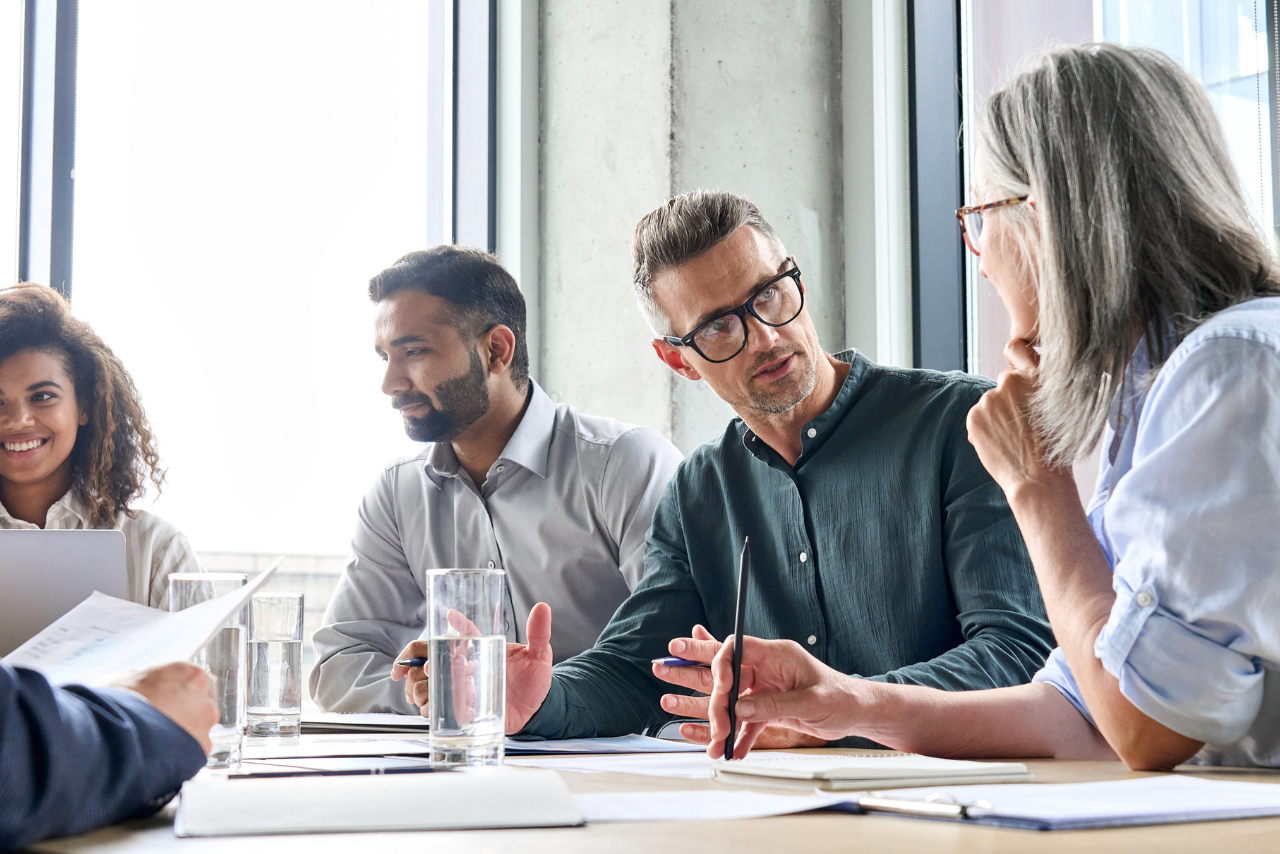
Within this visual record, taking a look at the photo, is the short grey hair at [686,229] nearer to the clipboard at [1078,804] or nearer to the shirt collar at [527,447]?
the shirt collar at [527,447]

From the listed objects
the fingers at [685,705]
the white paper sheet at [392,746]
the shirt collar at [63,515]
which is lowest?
the white paper sheet at [392,746]

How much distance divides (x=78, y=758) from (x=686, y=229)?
1.48 meters

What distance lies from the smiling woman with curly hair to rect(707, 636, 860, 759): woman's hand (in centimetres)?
144

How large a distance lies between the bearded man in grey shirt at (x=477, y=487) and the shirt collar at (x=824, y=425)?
0.42 meters

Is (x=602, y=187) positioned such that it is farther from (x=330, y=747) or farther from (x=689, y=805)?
(x=689, y=805)

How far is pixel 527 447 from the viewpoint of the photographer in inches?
97.8

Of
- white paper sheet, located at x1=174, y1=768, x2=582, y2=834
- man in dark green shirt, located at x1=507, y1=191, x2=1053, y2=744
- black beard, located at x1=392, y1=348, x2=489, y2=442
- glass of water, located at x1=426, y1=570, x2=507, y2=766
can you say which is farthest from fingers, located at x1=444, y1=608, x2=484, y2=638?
black beard, located at x1=392, y1=348, x2=489, y2=442

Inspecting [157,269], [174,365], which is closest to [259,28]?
[157,269]

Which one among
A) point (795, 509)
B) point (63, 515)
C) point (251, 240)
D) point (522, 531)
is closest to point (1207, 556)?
point (795, 509)

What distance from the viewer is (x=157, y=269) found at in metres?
2.94

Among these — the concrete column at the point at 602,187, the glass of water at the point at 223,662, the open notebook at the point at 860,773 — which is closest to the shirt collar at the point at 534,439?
the concrete column at the point at 602,187

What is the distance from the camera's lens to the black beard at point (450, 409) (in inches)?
101

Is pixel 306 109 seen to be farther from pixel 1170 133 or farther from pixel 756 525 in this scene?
pixel 1170 133

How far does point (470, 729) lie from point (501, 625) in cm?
10
